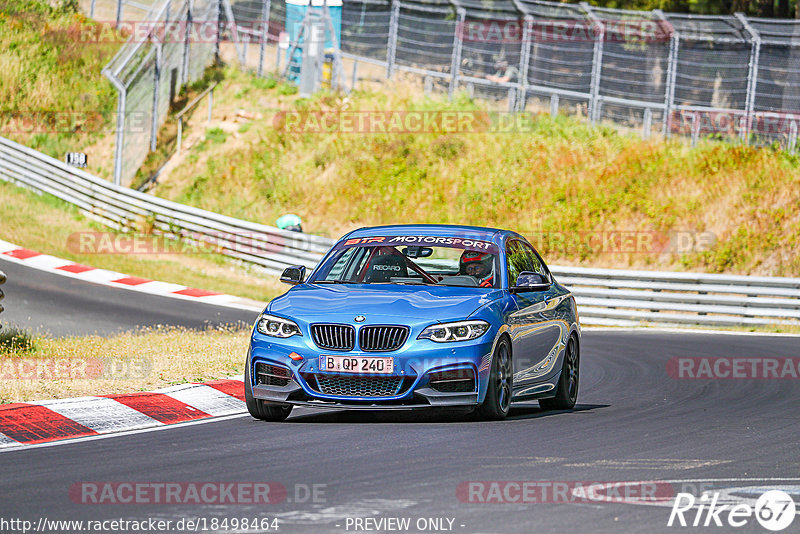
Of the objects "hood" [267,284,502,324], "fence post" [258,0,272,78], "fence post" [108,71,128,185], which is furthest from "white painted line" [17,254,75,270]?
"hood" [267,284,502,324]

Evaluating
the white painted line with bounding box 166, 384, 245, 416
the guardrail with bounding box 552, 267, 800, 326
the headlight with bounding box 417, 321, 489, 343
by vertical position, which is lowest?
→ the guardrail with bounding box 552, 267, 800, 326

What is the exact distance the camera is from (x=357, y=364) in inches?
351

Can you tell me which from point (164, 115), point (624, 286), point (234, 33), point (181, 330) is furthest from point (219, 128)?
point (181, 330)

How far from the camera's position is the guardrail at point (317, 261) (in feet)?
72.8

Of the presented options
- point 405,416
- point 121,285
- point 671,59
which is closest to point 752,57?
point 671,59

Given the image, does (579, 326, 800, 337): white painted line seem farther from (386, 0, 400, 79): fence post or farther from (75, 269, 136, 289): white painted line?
(386, 0, 400, 79): fence post

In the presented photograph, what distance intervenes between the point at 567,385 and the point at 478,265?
1474 millimetres

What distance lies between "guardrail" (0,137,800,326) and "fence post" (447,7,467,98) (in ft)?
27.3

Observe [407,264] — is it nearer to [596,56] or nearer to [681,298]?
[681,298]

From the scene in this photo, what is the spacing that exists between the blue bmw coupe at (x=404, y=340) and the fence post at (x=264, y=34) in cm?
2740

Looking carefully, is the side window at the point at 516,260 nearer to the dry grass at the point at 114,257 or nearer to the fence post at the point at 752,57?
the dry grass at the point at 114,257

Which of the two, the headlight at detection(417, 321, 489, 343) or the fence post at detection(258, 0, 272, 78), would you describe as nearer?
the headlight at detection(417, 321, 489, 343)

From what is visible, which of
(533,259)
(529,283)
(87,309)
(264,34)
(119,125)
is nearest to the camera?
(529,283)

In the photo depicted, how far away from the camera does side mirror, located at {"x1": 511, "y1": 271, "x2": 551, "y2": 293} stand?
386 inches
